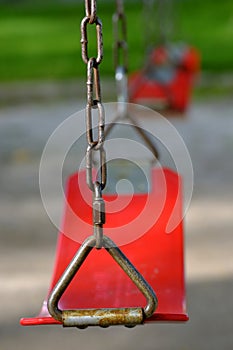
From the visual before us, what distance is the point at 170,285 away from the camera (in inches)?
56.1

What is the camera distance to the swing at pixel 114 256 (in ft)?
3.74

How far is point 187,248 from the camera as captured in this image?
2.85 meters

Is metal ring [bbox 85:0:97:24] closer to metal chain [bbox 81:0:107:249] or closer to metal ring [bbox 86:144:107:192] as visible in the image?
metal chain [bbox 81:0:107:249]

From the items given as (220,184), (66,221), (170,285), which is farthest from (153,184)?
(220,184)

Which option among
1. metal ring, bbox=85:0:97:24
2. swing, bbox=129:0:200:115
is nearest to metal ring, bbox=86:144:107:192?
metal ring, bbox=85:0:97:24

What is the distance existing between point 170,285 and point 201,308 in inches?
39.6

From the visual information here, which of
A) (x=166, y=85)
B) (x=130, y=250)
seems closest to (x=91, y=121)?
(x=130, y=250)

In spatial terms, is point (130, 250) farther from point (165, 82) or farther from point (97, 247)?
point (165, 82)

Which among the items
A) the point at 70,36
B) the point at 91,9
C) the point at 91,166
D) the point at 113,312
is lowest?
the point at 113,312

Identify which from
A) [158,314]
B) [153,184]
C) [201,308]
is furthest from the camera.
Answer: [201,308]

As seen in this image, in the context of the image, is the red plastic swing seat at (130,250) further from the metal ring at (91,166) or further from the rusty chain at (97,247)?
the metal ring at (91,166)

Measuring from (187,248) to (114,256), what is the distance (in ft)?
5.63

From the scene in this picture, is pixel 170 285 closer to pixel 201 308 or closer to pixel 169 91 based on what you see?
→ pixel 201 308

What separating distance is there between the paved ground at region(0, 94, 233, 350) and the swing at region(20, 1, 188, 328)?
0.53 m
